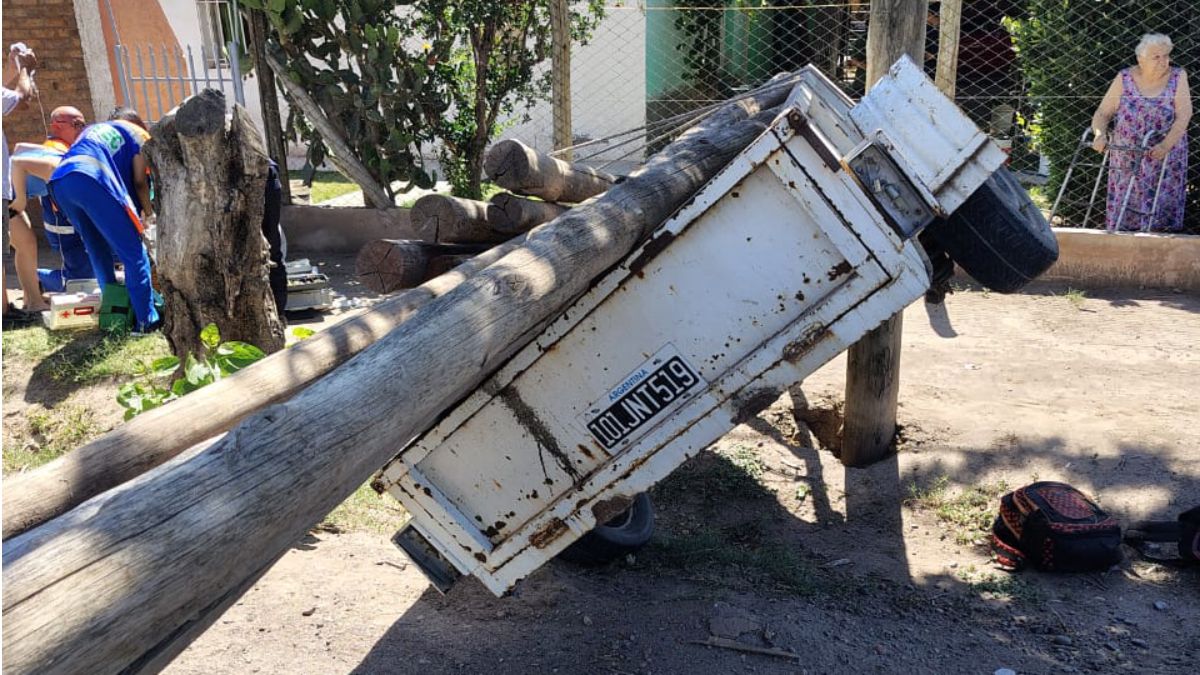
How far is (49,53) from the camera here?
1036 cm

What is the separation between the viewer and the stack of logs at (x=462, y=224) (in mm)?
4230

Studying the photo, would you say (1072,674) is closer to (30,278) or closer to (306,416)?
(306,416)

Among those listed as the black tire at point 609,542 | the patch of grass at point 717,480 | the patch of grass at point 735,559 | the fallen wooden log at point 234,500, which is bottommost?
the patch of grass at point 717,480

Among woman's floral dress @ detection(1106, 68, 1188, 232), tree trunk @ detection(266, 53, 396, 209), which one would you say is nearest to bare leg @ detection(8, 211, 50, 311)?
tree trunk @ detection(266, 53, 396, 209)

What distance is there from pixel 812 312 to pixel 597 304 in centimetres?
68

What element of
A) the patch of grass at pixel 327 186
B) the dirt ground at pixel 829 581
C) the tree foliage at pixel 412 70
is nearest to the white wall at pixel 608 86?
the patch of grass at pixel 327 186

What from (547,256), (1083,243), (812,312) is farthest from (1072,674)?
(1083,243)

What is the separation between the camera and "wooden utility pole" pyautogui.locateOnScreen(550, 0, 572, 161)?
8.72 meters

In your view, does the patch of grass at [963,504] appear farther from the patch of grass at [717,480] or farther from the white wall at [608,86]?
the white wall at [608,86]

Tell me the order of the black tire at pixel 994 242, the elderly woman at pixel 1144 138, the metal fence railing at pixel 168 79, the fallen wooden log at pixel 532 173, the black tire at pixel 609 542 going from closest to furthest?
the black tire at pixel 994 242
the black tire at pixel 609 542
the fallen wooden log at pixel 532 173
the elderly woman at pixel 1144 138
the metal fence railing at pixel 168 79

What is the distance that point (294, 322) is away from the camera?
25.3 feet

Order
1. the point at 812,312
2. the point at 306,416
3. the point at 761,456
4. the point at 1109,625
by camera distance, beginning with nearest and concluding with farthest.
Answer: the point at 306,416, the point at 812,312, the point at 1109,625, the point at 761,456

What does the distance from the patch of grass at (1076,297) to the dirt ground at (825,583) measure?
1455 millimetres

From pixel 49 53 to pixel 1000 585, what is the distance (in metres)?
10.3
